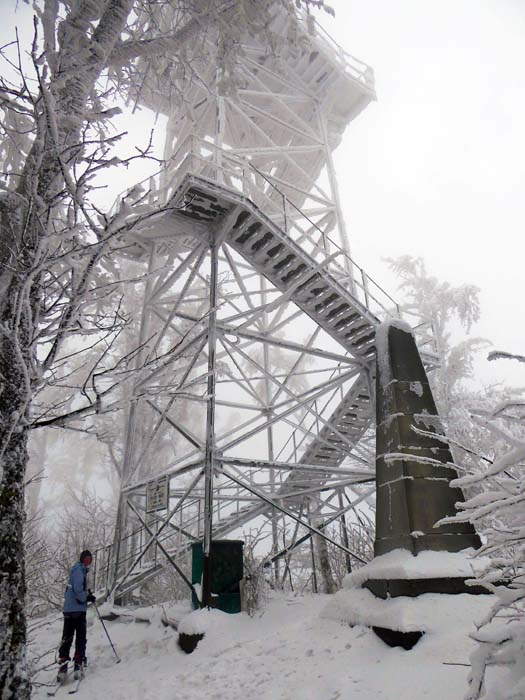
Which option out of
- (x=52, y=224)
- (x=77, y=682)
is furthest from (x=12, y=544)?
(x=77, y=682)

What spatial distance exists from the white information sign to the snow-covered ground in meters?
1.58

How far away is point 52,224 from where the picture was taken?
3.59m

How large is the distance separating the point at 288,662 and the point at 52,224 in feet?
14.8

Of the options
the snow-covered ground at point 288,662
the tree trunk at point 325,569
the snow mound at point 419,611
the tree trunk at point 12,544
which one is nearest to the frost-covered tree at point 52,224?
the tree trunk at point 12,544

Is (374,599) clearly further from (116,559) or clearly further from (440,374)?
(440,374)

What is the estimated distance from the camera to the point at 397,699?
281 cm

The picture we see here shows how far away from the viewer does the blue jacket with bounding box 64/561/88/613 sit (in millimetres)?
5604

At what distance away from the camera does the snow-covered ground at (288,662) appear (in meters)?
3.12

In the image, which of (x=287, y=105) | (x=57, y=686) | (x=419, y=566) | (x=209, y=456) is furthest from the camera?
(x=287, y=105)

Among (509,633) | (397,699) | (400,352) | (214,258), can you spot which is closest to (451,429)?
(400,352)

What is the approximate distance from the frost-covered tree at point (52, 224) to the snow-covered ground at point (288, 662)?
6.55ft

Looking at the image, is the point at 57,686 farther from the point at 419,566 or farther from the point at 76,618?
the point at 419,566

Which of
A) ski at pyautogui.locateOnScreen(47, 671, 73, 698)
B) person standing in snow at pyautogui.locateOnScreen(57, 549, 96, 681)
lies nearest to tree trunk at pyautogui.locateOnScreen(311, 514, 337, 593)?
person standing in snow at pyautogui.locateOnScreen(57, 549, 96, 681)

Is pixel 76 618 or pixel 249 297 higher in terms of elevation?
pixel 249 297
